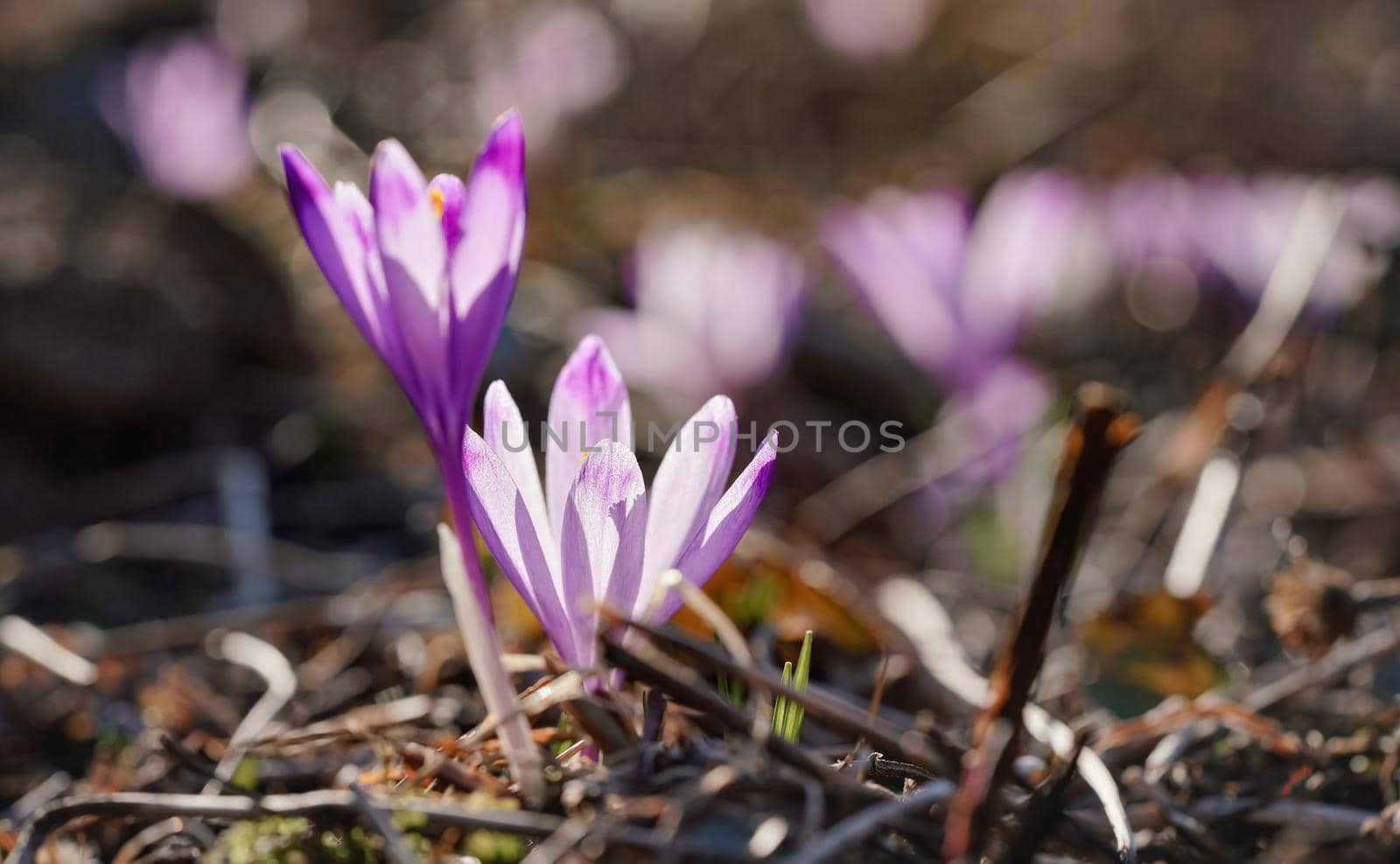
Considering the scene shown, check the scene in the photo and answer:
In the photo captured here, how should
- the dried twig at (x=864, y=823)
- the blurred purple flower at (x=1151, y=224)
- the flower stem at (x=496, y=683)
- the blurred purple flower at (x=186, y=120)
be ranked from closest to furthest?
the dried twig at (x=864, y=823), the flower stem at (x=496, y=683), the blurred purple flower at (x=1151, y=224), the blurred purple flower at (x=186, y=120)

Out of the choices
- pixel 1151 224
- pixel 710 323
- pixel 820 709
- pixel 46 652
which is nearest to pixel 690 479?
pixel 820 709

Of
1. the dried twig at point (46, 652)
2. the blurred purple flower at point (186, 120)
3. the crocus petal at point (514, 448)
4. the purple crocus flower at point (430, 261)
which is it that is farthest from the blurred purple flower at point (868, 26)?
the crocus petal at point (514, 448)

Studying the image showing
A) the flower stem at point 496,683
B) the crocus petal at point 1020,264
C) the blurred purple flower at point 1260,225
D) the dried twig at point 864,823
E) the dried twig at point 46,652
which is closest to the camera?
the dried twig at point 864,823

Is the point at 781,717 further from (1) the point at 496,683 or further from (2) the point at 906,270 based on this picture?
(2) the point at 906,270

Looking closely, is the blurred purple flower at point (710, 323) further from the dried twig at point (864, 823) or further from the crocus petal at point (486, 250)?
the dried twig at point (864, 823)

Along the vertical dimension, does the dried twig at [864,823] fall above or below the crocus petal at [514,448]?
below

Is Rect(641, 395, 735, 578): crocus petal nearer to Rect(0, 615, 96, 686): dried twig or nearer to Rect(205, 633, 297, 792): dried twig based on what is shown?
Rect(205, 633, 297, 792): dried twig
